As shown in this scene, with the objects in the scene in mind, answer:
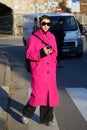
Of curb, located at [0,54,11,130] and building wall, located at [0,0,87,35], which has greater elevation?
curb, located at [0,54,11,130]

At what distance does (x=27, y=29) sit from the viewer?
27.1m

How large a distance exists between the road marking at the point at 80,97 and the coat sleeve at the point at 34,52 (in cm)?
172

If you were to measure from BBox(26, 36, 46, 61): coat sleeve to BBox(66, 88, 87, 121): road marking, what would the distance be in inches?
67.9

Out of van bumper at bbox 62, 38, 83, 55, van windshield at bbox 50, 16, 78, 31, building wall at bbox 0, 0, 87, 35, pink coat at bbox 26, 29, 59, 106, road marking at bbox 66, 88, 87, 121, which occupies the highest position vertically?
pink coat at bbox 26, 29, 59, 106

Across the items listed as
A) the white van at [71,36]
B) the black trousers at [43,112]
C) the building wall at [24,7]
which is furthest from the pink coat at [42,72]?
the building wall at [24,7]

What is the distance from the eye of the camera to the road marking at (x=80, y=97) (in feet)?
33.8

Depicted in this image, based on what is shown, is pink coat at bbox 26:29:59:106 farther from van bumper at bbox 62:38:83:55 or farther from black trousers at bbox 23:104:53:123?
van bumper at bbox 62:38:83:55

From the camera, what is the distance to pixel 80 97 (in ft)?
39.2

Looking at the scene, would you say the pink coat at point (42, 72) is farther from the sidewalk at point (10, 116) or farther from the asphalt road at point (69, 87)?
the asphalt road at point (69, 87)

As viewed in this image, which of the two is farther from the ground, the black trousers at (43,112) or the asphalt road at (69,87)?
the black trousers at (43,112)

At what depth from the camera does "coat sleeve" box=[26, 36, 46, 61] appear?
841cm

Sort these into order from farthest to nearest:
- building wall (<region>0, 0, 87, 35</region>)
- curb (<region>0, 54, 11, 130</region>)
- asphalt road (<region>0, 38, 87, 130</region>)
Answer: building wall (<region>0, 0, 87, 35</region>) < asphalt road (<region>0, 38, 87, 130</region>) < curb (<region>0, 54, 11, 130</region>)

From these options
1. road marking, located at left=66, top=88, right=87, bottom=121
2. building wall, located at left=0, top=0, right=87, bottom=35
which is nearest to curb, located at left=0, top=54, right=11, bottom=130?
road marking, located at left=66, top=88, right=87, bottom=121

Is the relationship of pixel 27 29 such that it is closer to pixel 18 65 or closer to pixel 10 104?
pixel 18 65
